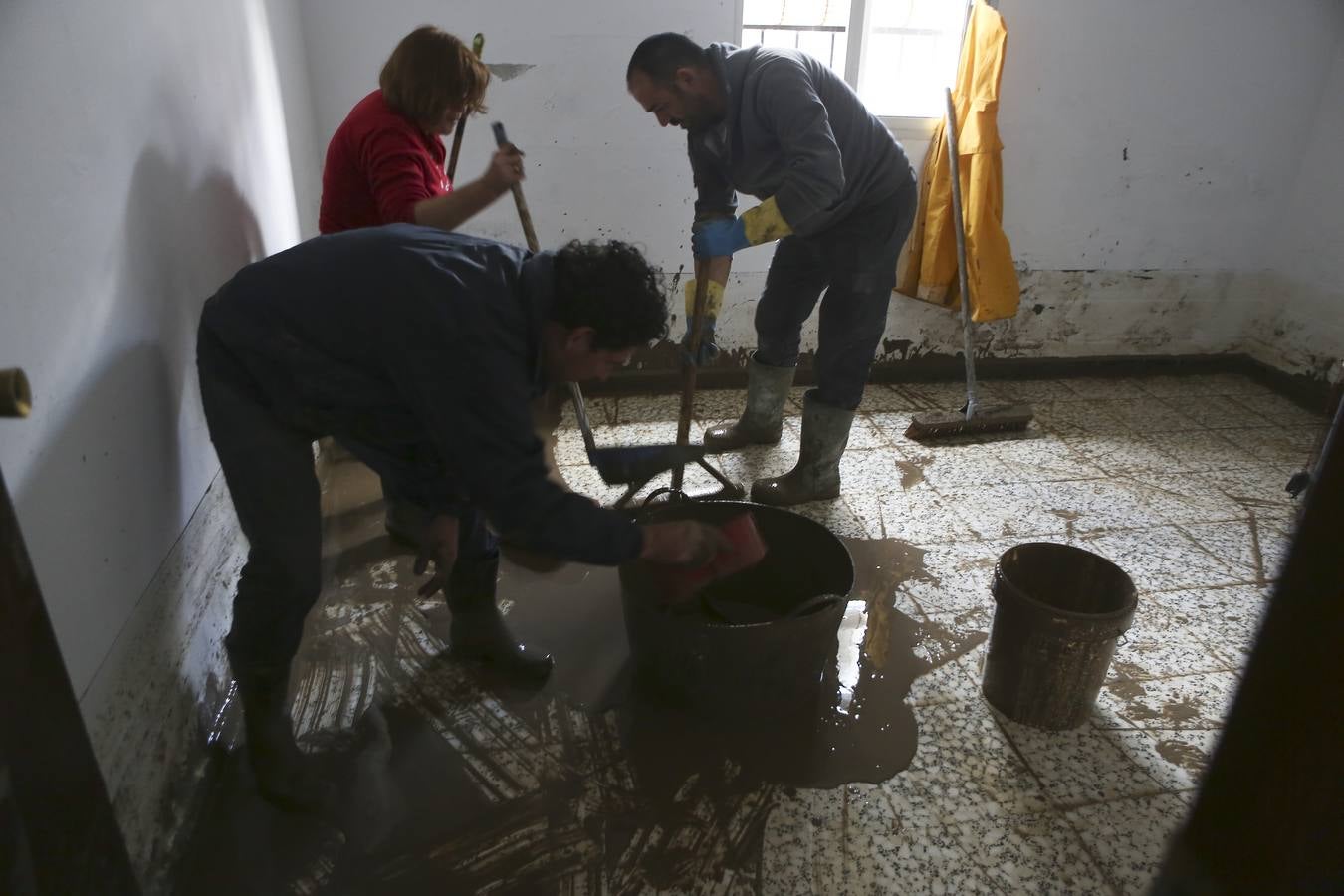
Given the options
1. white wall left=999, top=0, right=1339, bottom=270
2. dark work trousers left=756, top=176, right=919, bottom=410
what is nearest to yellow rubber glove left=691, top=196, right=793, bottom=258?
dark work trousers left=756, top=176, right=919, bottom=410

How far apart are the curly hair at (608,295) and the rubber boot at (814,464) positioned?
4.53 ft

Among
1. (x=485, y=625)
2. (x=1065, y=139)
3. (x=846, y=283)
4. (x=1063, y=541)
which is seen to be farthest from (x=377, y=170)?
(x=1065, y=139)

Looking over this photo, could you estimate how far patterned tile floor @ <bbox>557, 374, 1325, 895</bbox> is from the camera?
1396 millimetres

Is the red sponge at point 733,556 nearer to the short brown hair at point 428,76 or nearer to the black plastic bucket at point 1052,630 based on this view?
the black plastic bucket at point 1052,630

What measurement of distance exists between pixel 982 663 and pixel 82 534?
178 centimetres

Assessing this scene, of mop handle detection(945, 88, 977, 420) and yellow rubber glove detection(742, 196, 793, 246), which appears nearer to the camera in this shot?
yellow rubber glove detection(742, 196, 793, 246)

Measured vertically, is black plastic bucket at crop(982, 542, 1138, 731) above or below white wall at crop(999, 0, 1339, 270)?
below

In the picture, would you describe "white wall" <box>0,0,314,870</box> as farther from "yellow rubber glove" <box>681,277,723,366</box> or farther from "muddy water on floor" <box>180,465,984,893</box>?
"yellow rubber glove" <box>681,277,723,366</box>

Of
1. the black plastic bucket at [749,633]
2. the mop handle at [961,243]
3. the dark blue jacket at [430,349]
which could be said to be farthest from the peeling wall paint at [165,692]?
the mop handle at [961,243]

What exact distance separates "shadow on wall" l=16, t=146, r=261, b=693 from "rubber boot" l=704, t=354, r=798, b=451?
5.56ft

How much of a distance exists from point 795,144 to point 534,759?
159cm

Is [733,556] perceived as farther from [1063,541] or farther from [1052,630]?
[1063,541]

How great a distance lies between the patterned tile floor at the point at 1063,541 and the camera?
1.40m

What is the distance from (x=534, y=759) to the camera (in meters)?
1.57
